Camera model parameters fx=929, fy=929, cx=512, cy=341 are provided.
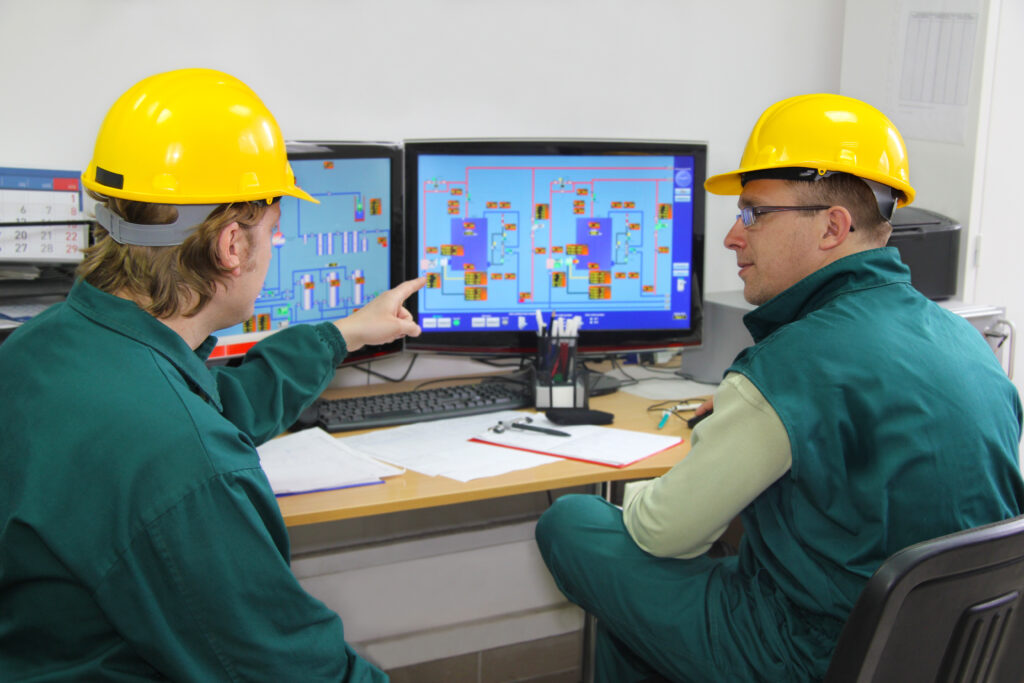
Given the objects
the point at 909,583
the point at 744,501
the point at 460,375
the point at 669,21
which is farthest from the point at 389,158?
the point at 909,583

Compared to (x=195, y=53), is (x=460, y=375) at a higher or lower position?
lower

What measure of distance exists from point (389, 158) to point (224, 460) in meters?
1.26

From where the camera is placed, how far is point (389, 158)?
2166 mm

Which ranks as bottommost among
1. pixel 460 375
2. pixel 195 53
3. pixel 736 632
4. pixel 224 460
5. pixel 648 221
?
pixel 736 632

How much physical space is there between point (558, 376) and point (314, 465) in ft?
2.11

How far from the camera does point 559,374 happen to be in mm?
2139

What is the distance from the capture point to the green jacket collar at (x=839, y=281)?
142 cm

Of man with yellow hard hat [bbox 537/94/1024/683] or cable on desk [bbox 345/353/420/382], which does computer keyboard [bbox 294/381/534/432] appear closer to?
cable on desk [bbox 345/353/420/382]

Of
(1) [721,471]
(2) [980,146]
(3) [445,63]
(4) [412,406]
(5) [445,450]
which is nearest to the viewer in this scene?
A: (1) [721,471]

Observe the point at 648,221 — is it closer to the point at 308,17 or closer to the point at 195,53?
the point at 308,17

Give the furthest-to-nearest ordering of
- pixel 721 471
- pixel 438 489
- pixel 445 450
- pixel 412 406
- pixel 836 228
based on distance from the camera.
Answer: pixel 412 406 < pixel 445 450 < pixel 438 489 < pixel 836 228 < pixel 721 471

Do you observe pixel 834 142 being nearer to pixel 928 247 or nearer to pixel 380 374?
pixel 928 247

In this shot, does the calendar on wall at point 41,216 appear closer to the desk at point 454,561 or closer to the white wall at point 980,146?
the desk at point 454,561

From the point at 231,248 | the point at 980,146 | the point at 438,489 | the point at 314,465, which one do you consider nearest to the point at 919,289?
the point at 980,146
